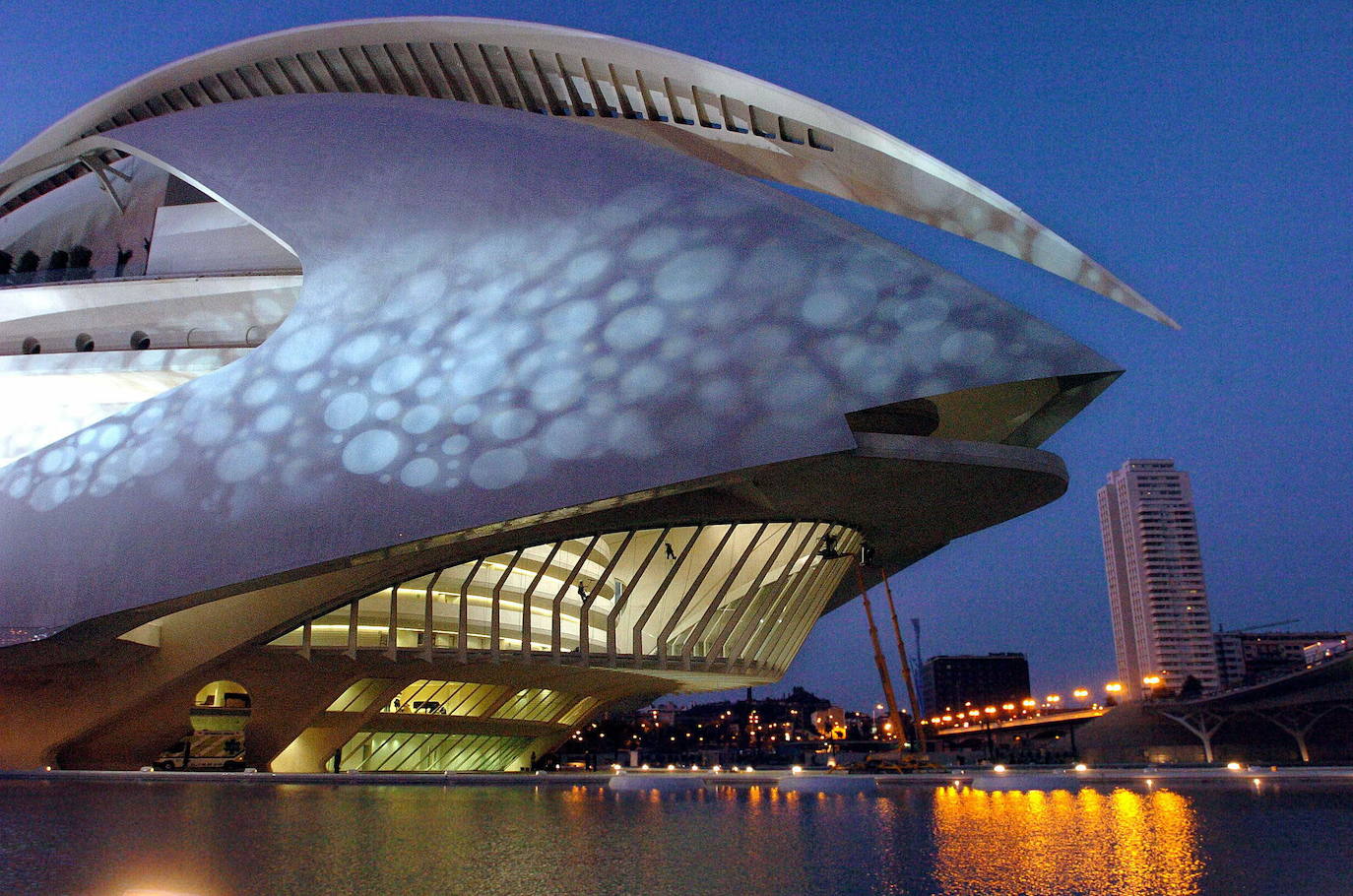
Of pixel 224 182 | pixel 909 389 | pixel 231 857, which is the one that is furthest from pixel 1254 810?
pixel 224 182

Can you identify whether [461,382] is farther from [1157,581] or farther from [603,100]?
[1157,581]

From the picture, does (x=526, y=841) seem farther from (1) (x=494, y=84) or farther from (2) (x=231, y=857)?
(1) (x=494, y=84)

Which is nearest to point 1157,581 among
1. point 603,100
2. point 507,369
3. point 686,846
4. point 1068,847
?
point 603,100

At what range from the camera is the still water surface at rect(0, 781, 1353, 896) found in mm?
4938

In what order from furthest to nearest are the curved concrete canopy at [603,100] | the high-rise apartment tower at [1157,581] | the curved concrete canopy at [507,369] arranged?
the high-rise apartment tower at [1157,581], the curved concrete canopy at [603,100], the curved concrete canopy at [507,369]

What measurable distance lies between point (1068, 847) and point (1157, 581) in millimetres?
159574

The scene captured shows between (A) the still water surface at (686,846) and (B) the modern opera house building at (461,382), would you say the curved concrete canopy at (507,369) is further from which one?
(A) the still water surface at (686,846)

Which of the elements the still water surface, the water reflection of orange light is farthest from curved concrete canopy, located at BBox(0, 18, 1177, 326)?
the still water surface

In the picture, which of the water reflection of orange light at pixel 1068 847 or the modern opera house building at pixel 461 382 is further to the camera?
the modern opera house building at pixel 461 382

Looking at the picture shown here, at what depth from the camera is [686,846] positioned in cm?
674

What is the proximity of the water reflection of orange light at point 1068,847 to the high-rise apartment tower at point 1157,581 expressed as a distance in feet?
490

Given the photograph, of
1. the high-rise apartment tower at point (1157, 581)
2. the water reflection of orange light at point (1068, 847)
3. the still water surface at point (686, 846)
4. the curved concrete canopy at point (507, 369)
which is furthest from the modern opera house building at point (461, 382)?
the high-rise apartment tower at point (1157, 581)

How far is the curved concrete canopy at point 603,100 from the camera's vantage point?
54.7 ft

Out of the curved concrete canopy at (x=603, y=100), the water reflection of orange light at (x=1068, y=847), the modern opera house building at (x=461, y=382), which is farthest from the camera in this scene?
the curved concrete canopy at (x=603, y=100)
